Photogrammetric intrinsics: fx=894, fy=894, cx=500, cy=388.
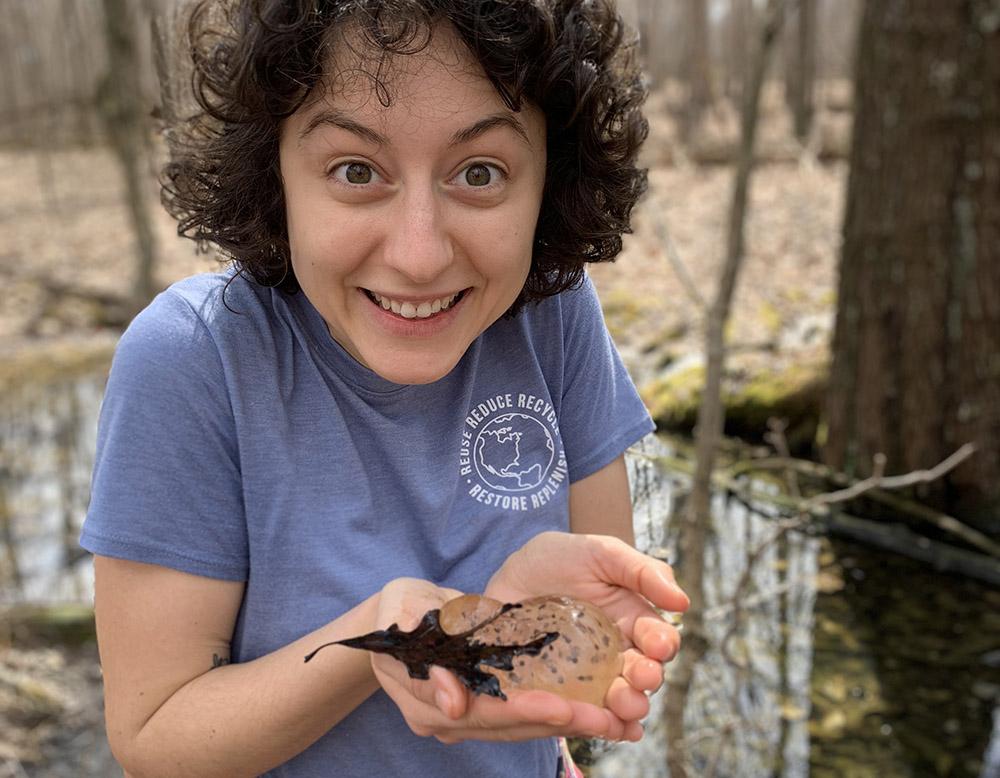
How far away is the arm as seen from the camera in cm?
123

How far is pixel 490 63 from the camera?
1.25m

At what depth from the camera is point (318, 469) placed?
134 centimetres

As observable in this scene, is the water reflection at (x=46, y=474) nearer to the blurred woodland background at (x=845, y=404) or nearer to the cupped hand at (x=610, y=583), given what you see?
the blurred woodland background at (x=845, y=404)

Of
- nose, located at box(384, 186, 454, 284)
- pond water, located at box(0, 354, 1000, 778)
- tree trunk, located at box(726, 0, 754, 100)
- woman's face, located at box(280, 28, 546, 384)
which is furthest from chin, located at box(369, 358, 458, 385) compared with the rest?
tree trunk, located at box(726, 0, 754, 100)

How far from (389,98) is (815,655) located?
324 cm

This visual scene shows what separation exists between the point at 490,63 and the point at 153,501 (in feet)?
2.50

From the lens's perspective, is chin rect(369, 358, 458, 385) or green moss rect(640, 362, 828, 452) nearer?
chin rect(369, 358, 458, 385)

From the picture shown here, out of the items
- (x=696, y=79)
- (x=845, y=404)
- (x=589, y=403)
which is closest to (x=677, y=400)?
(x=845, y=404)

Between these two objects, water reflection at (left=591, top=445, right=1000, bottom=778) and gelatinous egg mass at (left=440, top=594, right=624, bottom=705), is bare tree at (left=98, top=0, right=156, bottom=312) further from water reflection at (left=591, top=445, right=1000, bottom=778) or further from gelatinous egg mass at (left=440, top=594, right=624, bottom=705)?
gelatinous egg mass at (left=440, top=594, right=624, bottom=705)

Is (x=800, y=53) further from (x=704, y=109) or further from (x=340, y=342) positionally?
(x=340, y=342)

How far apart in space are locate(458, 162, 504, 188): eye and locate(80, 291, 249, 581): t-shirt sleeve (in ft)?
1.44

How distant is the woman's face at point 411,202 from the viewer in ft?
4.06

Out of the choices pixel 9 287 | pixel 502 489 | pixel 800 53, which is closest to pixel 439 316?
pixel 502 489

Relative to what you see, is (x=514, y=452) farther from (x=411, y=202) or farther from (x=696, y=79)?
(x=696, y=79)
